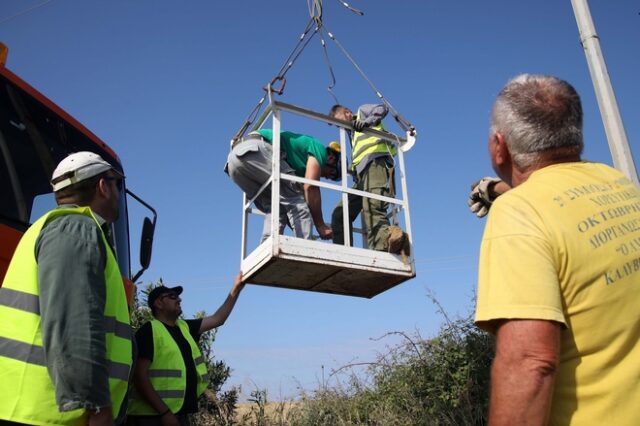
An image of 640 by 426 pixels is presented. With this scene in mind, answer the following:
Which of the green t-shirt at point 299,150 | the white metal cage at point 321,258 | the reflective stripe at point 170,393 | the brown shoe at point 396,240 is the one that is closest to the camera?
the reflective stripe at point 170,393

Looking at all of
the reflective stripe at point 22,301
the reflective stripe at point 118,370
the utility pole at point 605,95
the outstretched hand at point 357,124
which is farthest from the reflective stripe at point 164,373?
the utility pole at point 605,95

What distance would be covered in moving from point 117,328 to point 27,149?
236 centimetres

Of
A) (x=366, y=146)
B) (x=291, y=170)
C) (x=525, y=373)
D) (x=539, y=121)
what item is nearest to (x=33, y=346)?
(x=525, y=373)

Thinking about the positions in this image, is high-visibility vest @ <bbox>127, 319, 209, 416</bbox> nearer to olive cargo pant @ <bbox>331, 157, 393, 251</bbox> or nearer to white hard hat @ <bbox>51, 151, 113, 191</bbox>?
olive cargo pant @ <bbox>331, 157, 393, 251</bbox>

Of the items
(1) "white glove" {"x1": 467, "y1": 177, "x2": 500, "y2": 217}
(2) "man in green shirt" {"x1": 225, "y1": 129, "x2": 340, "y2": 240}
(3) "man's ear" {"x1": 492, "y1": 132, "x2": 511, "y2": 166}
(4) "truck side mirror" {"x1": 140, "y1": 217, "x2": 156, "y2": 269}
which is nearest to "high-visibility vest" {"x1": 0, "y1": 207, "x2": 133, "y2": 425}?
(3) "man's ear" {"x1": 492, "y1": 132, "x2": 511, "y2": 166}

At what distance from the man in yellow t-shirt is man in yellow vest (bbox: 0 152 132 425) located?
1451 mm

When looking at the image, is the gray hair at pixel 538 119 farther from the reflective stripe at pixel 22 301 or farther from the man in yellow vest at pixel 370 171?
the man in yellow vest at pixel 370 171

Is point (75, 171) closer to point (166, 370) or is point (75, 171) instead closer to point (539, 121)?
point (539, 121)

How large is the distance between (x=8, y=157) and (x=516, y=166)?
11.5ft

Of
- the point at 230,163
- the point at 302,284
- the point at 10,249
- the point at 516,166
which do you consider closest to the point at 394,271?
the point at 302,284

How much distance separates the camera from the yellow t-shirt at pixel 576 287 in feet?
5.25

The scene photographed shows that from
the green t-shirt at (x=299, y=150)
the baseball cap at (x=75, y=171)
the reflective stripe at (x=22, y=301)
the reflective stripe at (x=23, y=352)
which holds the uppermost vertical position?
the green t-shirt at (x=299, y=150)

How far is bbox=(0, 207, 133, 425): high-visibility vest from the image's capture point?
7.31 ft

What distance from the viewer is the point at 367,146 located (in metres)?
5.96
